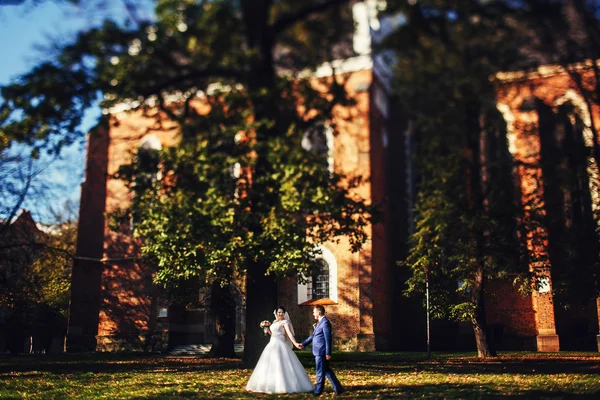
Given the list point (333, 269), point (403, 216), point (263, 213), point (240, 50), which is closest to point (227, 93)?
point (240, 50)

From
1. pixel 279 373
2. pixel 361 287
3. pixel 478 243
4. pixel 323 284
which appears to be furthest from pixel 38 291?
pixel 279 373

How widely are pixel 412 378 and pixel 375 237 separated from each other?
12709 millimetres

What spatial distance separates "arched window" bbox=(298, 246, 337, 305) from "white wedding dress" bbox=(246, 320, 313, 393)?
46.8 feet

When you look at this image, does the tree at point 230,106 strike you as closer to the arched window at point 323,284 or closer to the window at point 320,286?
the arched window at point 323,284

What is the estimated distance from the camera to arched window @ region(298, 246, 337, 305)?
2575cm

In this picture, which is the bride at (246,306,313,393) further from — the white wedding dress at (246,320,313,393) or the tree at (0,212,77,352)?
the tree at (0,212,77,352)

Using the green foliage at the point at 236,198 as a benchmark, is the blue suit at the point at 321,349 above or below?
below

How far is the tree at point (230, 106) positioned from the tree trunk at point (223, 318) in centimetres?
517

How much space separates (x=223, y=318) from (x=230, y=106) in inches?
390

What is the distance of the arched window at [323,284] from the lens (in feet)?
84.5

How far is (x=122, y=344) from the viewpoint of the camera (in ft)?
94.5

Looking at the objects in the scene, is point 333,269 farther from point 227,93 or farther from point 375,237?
point 227,93

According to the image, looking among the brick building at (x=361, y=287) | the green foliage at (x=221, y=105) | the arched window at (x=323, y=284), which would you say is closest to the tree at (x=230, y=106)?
the green foliage at (x=221, y=105)

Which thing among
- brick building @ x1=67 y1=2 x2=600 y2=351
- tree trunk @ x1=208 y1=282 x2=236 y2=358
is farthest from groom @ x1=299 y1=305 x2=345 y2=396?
brick building @ x1=67 y1=2 x2=600 y2=351
